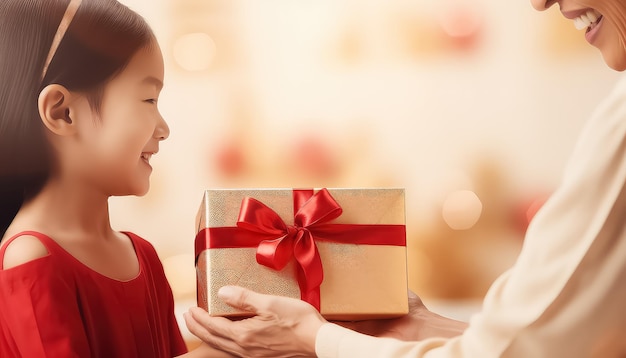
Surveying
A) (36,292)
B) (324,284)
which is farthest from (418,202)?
(36,292)

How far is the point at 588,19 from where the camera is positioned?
2.99ft

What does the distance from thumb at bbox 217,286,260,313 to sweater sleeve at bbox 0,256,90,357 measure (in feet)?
0.64

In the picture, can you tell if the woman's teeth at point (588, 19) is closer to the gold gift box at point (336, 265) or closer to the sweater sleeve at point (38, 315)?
the gold gift box at point (336, 265)

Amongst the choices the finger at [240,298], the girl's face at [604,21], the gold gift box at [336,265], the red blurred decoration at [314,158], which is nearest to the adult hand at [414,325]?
the gold gift box at [336,265]

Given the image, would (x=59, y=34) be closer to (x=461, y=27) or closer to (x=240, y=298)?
(x=240, y=298)

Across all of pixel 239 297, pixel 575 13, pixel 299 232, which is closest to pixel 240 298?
pixel 239 297

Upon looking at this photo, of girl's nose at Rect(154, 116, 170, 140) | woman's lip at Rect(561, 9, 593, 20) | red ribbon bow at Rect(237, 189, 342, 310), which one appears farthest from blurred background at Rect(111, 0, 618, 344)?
woman's lip at Rect(561, 9, 593, 20)

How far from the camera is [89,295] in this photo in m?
1.00

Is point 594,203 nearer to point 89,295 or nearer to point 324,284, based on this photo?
point 324,284

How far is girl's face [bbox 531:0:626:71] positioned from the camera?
0.86 meters

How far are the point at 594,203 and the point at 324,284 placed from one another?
422 millimetres

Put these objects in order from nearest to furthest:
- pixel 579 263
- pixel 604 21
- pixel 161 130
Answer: pixel 579 263, pixel 604 21, pixel 161 130

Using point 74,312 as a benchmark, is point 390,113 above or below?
above

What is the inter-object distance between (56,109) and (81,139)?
0.06 meters
